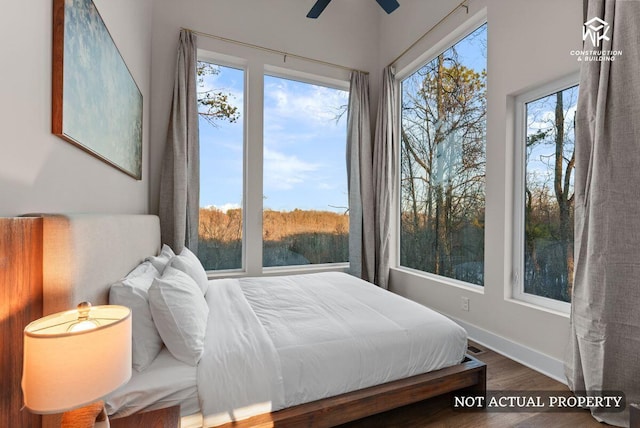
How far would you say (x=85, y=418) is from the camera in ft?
2.55

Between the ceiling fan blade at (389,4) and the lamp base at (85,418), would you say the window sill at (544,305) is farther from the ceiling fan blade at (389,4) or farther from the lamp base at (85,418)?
the lamp base at (85,418)

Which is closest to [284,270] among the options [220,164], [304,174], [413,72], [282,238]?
[282,238]

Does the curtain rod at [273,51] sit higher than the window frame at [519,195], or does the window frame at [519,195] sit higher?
the curtain rod at [273,51]

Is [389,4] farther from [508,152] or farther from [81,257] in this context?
[81,257]

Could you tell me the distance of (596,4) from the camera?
1705 millimetres

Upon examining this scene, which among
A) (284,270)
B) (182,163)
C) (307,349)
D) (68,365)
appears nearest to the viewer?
(68,365)

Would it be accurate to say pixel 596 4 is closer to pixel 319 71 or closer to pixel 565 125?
pixel 565 125

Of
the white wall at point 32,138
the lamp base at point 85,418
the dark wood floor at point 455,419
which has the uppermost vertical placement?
the white wall at point 32,138

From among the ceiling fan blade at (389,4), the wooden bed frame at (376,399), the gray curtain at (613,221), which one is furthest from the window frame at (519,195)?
the ceiling fan blade at (389,4)

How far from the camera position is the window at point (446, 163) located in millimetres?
2770

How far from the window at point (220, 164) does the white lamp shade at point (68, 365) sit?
8.56ft

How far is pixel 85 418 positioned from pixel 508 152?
9.58 feet

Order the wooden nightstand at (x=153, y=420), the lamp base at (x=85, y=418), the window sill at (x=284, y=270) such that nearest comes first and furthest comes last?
the lamp base at (x=85, y=418)
the wooden nightstand at (x=153, y=420)
the window sill at (x=284, y=270)

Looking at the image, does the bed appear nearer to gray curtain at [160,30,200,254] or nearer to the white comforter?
the white comforter
